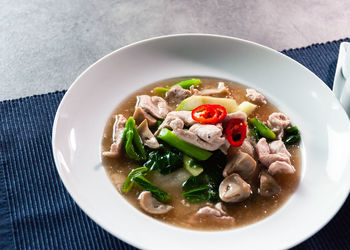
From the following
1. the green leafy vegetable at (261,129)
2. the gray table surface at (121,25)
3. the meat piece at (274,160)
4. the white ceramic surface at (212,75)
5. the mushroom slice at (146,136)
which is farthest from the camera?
the gray table surface at (121,25)

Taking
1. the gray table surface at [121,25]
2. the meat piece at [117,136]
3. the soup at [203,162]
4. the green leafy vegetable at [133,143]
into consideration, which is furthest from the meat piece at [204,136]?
the gray table surface at [121,25]

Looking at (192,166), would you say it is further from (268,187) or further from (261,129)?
(261,129)

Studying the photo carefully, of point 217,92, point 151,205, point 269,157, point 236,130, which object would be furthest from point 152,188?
point 217,92

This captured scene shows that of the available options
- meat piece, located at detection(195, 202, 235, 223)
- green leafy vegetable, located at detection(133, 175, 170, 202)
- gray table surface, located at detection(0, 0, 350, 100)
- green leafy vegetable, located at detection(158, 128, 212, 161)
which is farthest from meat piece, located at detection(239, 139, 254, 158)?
→ gray table surface, located at detection(0, 0, 350, 100)

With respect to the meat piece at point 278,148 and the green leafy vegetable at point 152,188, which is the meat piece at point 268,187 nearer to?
the meat piece at point 278,148

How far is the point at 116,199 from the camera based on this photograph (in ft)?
7.97

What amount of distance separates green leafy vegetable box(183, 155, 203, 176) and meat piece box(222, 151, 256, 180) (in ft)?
0.50

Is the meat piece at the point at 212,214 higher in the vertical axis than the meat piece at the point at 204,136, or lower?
lower

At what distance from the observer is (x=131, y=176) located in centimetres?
258

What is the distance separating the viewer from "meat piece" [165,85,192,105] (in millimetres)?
3061

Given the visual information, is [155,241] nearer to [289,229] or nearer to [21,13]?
[289,229]

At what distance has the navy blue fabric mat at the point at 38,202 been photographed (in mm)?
2414

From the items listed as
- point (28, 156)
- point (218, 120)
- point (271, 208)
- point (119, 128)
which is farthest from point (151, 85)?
point (271, 208)

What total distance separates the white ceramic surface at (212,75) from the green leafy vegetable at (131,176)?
0.24 feet
